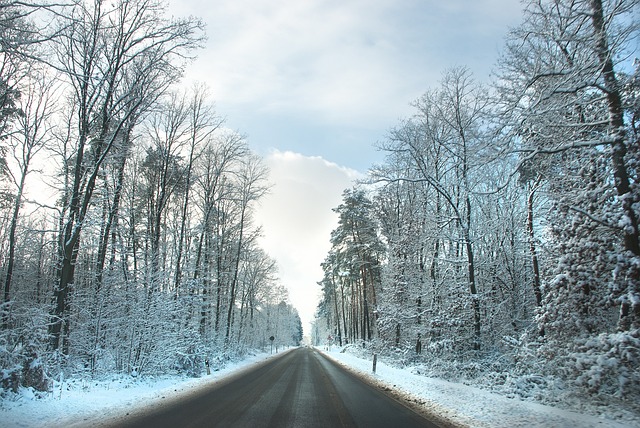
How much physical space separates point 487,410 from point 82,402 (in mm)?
9766

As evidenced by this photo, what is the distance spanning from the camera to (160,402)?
973 cm

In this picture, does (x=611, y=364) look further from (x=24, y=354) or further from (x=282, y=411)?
(x=24, y=354)

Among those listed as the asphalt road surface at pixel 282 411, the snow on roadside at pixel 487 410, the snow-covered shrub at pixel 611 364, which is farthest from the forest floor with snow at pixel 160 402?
the asphalt road surface at pixel 282 411

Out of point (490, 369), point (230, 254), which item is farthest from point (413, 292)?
point (230, 254)

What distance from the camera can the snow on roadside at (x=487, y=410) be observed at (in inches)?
276

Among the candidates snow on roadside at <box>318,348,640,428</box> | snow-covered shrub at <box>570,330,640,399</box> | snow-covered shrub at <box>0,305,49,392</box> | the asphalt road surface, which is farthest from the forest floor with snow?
the asphalt road surface

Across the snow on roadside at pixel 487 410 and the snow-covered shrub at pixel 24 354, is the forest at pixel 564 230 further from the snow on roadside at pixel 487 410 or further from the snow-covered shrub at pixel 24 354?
the snow-covered shrub at pixel 24 354

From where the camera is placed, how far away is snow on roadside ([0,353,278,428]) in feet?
22.8

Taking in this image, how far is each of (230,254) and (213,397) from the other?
23.6m

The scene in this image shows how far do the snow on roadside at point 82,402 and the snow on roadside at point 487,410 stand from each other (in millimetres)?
7508

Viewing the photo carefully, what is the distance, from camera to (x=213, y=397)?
10.4m

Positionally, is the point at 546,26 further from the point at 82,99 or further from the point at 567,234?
the point at 82,99

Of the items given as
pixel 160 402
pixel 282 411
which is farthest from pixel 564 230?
pixel 160 402

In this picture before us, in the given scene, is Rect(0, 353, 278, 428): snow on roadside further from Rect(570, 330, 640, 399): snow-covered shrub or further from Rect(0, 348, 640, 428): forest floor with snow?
Rect(570, 330, 640, 399): snow-covered shrub
